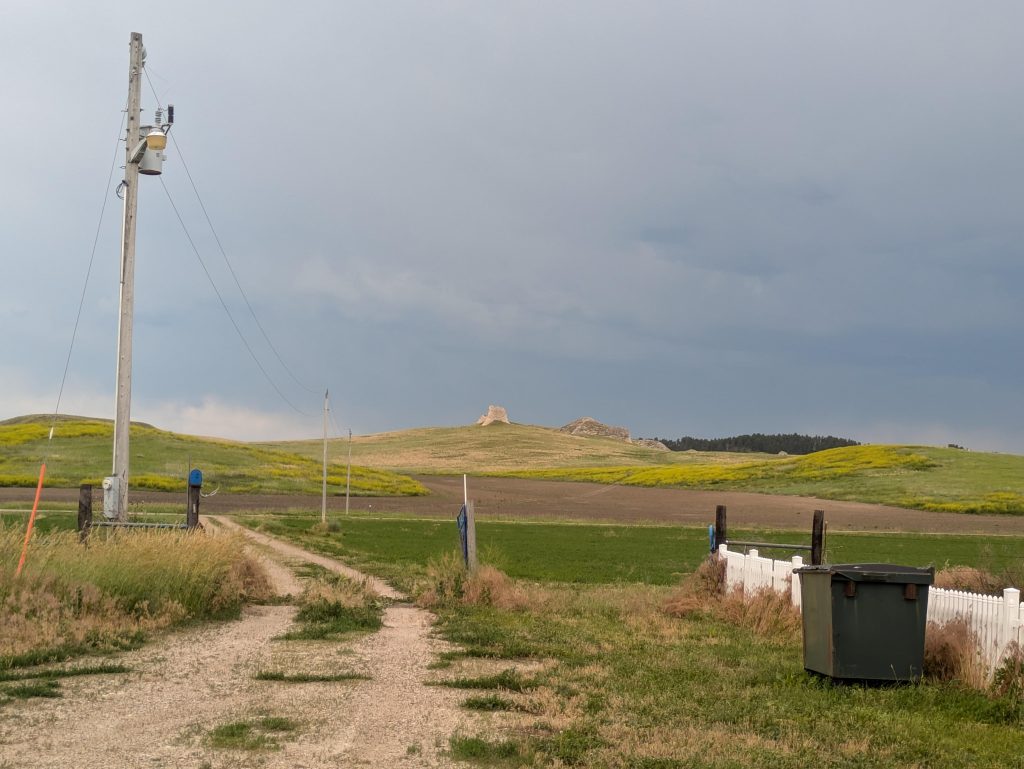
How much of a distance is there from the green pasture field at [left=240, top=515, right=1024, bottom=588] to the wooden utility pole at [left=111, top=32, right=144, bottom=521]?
20.8 ft

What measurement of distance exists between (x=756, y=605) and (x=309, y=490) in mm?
63386

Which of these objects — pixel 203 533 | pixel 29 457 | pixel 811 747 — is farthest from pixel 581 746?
pixel 29 457

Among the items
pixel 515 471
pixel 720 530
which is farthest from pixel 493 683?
pixel 515 471

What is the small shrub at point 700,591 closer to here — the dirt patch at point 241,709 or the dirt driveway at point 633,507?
the dirt patch at point 241,709

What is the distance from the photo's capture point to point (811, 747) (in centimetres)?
827

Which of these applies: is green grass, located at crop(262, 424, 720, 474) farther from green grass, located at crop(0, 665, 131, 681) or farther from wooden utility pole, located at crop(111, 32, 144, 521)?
green grass, located at crop(0, 665, 131, 681)

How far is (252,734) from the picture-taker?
27.4ft

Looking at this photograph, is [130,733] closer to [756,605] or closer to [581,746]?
[581,746]

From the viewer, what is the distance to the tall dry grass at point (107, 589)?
12.2 meters

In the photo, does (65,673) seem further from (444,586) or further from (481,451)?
(481,451)

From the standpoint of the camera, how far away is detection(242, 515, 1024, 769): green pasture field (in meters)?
7.96

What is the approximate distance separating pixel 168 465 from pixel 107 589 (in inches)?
2836

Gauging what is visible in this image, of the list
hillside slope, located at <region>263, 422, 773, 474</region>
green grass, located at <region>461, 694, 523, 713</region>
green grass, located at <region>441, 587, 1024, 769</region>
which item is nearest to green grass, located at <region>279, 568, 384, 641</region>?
green grass, located at <region>441, 587, 1024, 769</region>

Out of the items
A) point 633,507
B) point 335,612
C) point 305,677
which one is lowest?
point 633,507
